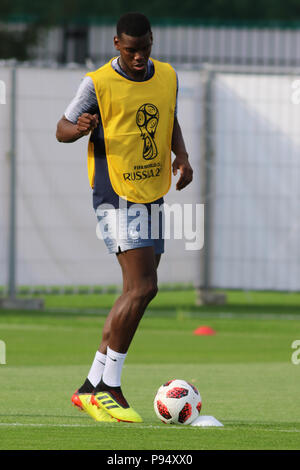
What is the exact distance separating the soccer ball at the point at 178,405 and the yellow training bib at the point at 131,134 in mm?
1226

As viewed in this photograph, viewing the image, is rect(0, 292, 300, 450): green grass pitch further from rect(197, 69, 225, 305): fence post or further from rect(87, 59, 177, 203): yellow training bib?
rect(87, 59, 177, 203): yellow training bib

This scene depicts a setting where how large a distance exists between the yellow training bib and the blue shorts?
0.27ft

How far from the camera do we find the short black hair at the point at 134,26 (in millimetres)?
7395

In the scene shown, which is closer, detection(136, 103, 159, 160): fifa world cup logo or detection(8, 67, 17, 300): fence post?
detection(136, 103, 159, 160): fifa world cup logo

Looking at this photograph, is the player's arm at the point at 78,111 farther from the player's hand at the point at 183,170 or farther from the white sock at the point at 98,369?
the white sock at the point at 98,369

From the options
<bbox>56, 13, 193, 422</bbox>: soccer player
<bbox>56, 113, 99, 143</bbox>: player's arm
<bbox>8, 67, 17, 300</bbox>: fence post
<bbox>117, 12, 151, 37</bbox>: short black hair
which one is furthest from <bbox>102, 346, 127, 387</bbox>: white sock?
<bbox>8, 67, 17, 300</bbox>: fence post

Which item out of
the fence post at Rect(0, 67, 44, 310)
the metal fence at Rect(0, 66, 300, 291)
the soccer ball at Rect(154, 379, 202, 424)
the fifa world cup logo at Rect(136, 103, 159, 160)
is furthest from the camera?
the metal fence at Rect(0, 66, 300, 291)

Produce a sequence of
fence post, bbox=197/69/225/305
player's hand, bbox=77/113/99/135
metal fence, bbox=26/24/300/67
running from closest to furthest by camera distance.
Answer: player's hand, bbox=77/113/99/135 < fence post, bbox=197/69/225/305 < metal fence, bbox=26/24/300/67

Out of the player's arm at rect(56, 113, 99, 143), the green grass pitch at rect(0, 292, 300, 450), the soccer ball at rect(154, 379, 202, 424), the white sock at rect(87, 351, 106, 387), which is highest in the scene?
the player's arm at rect(56, 113, 99, 143)

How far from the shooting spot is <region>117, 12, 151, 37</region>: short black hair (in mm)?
7395

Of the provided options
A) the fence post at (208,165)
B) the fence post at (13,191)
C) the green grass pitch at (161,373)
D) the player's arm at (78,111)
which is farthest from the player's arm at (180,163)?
the fence post at (208,165)

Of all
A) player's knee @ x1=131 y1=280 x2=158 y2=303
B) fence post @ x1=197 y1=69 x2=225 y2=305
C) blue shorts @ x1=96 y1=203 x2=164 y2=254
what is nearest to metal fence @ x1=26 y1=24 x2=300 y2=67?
fence post @ x1=197 y1=69 x2=225 y2=305

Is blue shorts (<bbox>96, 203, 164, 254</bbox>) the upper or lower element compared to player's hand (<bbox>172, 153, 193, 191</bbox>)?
lower
